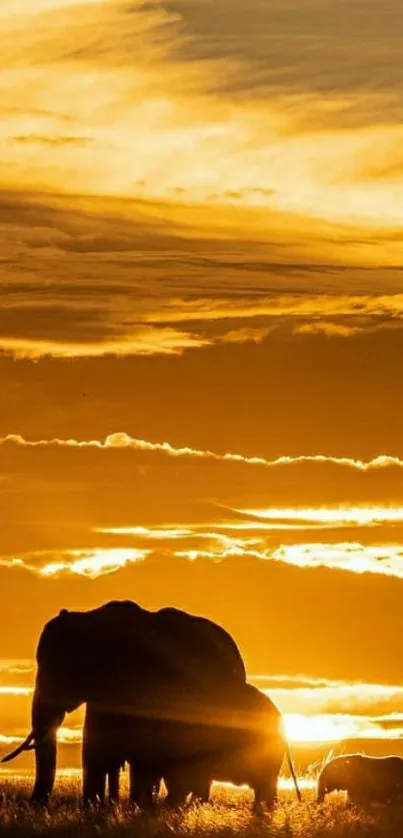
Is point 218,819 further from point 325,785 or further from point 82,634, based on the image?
point 82,634

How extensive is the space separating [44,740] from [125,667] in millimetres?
2157

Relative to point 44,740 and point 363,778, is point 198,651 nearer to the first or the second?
point 44,740

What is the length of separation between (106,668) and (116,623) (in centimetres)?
94

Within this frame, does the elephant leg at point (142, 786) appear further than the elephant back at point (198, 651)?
No

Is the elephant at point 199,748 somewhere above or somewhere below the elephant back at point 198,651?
below

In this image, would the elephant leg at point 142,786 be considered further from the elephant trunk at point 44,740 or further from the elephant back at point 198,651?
the elephant back at point 198,651

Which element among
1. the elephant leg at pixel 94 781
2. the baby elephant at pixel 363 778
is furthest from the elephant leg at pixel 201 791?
the baby elephant at pixel 363 778

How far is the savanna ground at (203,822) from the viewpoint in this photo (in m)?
→ 32.0

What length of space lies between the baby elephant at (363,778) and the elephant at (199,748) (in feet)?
3.08

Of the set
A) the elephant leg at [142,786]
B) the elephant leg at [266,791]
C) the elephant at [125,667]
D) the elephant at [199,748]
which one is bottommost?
the elephant leg at [266,791]

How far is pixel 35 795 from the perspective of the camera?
39.5 metres

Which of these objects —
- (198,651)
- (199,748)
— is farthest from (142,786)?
(198,651)

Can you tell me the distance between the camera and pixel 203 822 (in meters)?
32.7

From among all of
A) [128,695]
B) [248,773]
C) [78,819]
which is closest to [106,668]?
[128,695]
